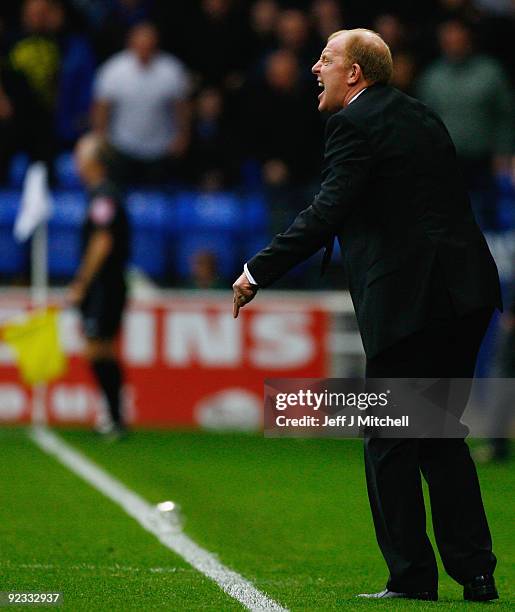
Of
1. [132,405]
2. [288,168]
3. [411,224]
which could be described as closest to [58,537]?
[411,224]

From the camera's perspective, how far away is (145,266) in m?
14.2

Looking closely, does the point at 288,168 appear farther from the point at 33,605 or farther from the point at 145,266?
the point at 33,605

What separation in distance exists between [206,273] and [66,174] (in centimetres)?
224

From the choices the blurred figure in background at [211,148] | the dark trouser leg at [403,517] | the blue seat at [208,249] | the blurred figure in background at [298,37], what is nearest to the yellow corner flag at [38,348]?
the blue seat at [208,249]

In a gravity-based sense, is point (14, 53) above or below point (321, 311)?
above

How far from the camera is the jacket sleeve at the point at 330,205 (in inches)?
207

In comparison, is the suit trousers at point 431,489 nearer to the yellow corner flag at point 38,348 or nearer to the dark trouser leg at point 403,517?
the dark trouser leg at point 403,517

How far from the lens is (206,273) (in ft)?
43.9

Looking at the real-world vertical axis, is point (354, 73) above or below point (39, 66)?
→ above

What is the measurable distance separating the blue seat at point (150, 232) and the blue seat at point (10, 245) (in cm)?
98

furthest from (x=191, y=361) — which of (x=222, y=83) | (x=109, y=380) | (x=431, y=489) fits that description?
(x=431, y=489)

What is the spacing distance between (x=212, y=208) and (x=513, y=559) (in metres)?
7.77

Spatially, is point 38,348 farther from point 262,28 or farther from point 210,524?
point 210,524

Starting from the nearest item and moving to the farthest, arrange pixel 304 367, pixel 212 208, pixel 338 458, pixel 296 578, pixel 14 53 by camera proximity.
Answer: pixel 296 578 → pixel 338 458 → pixel 304 367 → pixel 212 208 → pixel 14 53
